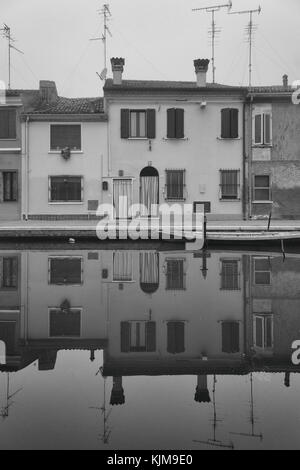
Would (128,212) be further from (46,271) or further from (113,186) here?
(46,271)

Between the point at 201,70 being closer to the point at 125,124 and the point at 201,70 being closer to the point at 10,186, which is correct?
the point at 125,124

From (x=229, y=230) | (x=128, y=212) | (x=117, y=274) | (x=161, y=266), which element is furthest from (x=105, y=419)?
(x=128, y=212)

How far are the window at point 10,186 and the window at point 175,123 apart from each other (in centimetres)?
864

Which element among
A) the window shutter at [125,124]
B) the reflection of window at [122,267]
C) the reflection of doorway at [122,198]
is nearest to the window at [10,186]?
the reflection of doorway at [122,198]

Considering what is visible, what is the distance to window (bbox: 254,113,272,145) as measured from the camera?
29922mm

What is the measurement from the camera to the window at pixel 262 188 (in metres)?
30.1

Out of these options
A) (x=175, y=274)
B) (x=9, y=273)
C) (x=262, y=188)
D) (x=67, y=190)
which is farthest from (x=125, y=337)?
(x=262, y=188)

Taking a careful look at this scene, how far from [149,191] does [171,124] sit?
3751 millimetres

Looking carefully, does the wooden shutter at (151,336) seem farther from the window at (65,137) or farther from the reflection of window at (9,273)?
the window at (65,137)

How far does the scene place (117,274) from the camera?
1497cm

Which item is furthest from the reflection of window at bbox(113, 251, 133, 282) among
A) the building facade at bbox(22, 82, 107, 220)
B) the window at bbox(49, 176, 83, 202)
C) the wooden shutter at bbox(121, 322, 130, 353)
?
the window at bbox(49, 176, 83, 202)

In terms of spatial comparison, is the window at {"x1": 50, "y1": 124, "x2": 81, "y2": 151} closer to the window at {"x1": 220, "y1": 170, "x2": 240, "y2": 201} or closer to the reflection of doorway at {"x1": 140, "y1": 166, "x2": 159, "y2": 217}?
the reflection of doorway at {"x1": 140, "y1": 166, "x2": 159, "y2": 217}

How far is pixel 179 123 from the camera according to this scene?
98.2 feet

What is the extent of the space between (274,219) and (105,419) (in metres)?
25.8
